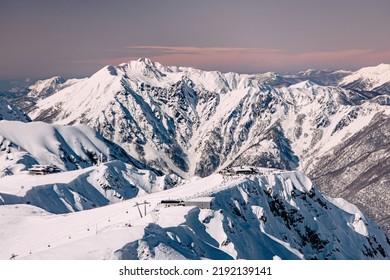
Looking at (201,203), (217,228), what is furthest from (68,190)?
(217,228)

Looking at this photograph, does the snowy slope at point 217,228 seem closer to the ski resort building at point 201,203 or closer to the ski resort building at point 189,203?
A: the ski resort building at point 201,203

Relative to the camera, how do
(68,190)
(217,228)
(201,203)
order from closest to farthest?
(217,228) < (201,203) < (68,190)

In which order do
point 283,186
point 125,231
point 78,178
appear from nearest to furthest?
point 125,231
point 283,186
point 78,178

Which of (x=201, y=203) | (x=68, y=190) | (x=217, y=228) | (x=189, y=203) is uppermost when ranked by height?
(x=217, y=228)

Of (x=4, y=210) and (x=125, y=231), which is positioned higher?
(x=125, y=231)

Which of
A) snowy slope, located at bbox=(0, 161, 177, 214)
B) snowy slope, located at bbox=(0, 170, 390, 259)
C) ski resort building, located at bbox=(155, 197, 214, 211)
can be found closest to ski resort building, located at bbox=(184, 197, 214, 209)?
ski resort building, located at bbox=(155, 197, 214, 211)

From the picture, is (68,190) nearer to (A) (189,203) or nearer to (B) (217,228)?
(A) (189,203)
